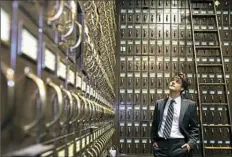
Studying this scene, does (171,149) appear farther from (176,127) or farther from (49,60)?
(49,60)

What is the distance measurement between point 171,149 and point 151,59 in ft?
11.7

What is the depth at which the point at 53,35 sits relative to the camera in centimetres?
94

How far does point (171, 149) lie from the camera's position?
3180 mm

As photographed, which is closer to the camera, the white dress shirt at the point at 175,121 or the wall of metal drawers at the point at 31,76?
the wall of metal drawers at the point at 31,76

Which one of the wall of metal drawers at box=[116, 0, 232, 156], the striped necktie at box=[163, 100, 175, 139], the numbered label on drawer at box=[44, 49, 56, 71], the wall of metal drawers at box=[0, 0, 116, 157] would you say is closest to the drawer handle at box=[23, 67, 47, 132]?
the wall of metal drawers at box=[0, 0, 116, 157]

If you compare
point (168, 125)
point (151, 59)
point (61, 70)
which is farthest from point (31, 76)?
point (151, 59)

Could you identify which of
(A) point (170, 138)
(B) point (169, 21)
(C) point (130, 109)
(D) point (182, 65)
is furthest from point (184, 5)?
(A) point (170, 138)

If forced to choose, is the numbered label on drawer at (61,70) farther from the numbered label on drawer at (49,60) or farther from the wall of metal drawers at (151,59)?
the wall of metal drawers at (151,59)

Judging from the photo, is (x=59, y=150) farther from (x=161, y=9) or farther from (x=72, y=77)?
(x=161, y=9)

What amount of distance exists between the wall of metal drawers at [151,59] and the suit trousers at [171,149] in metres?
3.18

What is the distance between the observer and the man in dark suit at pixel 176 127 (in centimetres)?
318

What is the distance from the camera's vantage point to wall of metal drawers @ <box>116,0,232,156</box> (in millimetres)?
6445

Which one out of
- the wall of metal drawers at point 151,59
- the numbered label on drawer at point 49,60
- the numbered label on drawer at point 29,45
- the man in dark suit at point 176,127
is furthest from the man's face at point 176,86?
the wall of metal drawers at point 151,59

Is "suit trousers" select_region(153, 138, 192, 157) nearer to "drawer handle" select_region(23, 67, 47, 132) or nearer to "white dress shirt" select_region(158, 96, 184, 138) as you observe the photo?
"white dress shirt" select_region(158, 96, 184, 138)
